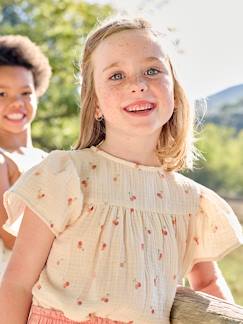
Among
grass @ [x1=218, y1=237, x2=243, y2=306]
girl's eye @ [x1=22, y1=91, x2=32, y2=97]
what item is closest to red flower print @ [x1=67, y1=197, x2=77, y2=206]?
girl's eye @ [x1=22, y1=91, x2=32, y2=97]

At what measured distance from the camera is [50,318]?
169 centimetres

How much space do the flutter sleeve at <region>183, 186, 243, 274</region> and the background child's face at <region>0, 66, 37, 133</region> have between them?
1.40 meters

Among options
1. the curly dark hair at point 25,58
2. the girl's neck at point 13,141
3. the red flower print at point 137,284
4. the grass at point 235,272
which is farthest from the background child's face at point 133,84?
the grass at point 235,272

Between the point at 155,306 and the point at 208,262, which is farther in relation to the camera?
the point at 208,262

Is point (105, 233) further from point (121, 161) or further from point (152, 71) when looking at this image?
point (152, 71)

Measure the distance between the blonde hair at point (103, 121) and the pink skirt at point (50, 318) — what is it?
425mm

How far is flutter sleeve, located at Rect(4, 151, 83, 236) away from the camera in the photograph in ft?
5.60

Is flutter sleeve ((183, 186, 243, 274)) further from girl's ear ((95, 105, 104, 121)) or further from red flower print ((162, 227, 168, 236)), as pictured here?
girl's ear ((95, 105, 104, 121))

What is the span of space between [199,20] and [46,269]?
3664 mm

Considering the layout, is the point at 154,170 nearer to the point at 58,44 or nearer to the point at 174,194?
the point at 174,194

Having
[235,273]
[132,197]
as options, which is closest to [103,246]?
[132,197]

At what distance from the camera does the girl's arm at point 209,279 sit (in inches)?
76.1

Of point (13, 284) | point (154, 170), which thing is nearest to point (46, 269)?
point (13, 284)

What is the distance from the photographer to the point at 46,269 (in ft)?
5.69
